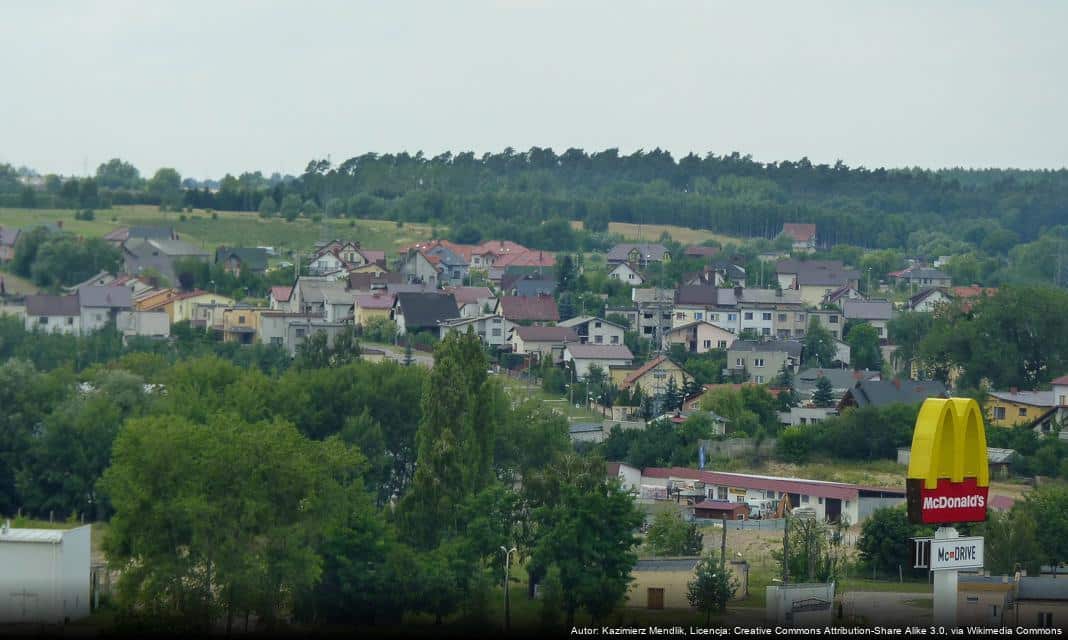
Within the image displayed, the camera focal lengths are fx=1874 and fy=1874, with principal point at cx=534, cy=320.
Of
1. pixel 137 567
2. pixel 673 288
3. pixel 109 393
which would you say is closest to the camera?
pixel 137 567

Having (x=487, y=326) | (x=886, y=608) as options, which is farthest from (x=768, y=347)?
(x=886, y=608)

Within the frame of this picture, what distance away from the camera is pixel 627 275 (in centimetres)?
5691

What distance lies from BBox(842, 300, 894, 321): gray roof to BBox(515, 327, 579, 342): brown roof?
32.0ft

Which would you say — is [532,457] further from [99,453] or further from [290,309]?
[290,309]

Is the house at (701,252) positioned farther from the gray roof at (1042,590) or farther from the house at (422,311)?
the gray roof at (1042,590)

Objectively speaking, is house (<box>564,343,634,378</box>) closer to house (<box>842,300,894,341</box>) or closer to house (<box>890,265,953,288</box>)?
house (<box>842,300,894,341</box>)

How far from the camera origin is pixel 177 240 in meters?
58.5

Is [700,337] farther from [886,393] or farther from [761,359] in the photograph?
[886,393]

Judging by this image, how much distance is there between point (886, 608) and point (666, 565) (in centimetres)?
303

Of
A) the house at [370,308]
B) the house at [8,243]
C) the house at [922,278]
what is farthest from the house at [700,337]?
the house at [8,243]

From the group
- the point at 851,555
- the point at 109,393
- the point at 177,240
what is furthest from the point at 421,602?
the point at 177,240

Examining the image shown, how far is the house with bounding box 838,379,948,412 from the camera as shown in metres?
36.6

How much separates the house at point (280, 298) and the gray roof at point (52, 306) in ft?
16.0

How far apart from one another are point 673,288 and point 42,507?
28312mm
